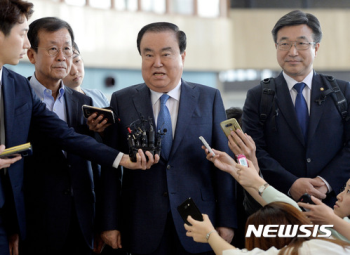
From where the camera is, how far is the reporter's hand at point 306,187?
3273 millimetres

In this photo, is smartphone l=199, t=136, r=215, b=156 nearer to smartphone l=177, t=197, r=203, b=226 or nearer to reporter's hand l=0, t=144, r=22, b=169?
smartphone l=177, t=197, r=203, b=226

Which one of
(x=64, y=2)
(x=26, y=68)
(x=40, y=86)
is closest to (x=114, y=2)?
(x=64, y=2)

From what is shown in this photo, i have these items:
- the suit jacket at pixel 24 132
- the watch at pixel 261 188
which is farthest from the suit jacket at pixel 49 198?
the watch at pixel 261 188

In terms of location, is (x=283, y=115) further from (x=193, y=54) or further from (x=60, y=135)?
(x=193, y=54)

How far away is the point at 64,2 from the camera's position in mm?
12266

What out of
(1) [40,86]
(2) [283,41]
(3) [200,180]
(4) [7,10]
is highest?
(4) [7,10]

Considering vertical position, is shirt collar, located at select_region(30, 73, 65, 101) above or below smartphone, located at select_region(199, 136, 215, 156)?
above

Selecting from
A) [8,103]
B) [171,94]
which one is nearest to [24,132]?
[8,103]

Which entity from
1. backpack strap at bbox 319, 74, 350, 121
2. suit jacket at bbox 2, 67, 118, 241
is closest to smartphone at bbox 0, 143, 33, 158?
suit jacket at bbox 2, 67, 118, 241

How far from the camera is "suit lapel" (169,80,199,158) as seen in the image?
3129 millimetres

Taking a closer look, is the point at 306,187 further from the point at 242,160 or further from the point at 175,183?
the point at 175,183

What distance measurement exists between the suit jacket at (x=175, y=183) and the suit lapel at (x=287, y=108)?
1.73 feet

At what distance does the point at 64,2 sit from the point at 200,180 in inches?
401

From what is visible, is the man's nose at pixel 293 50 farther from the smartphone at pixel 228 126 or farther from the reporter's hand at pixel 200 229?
the reporter's hand at pixel 200 229
